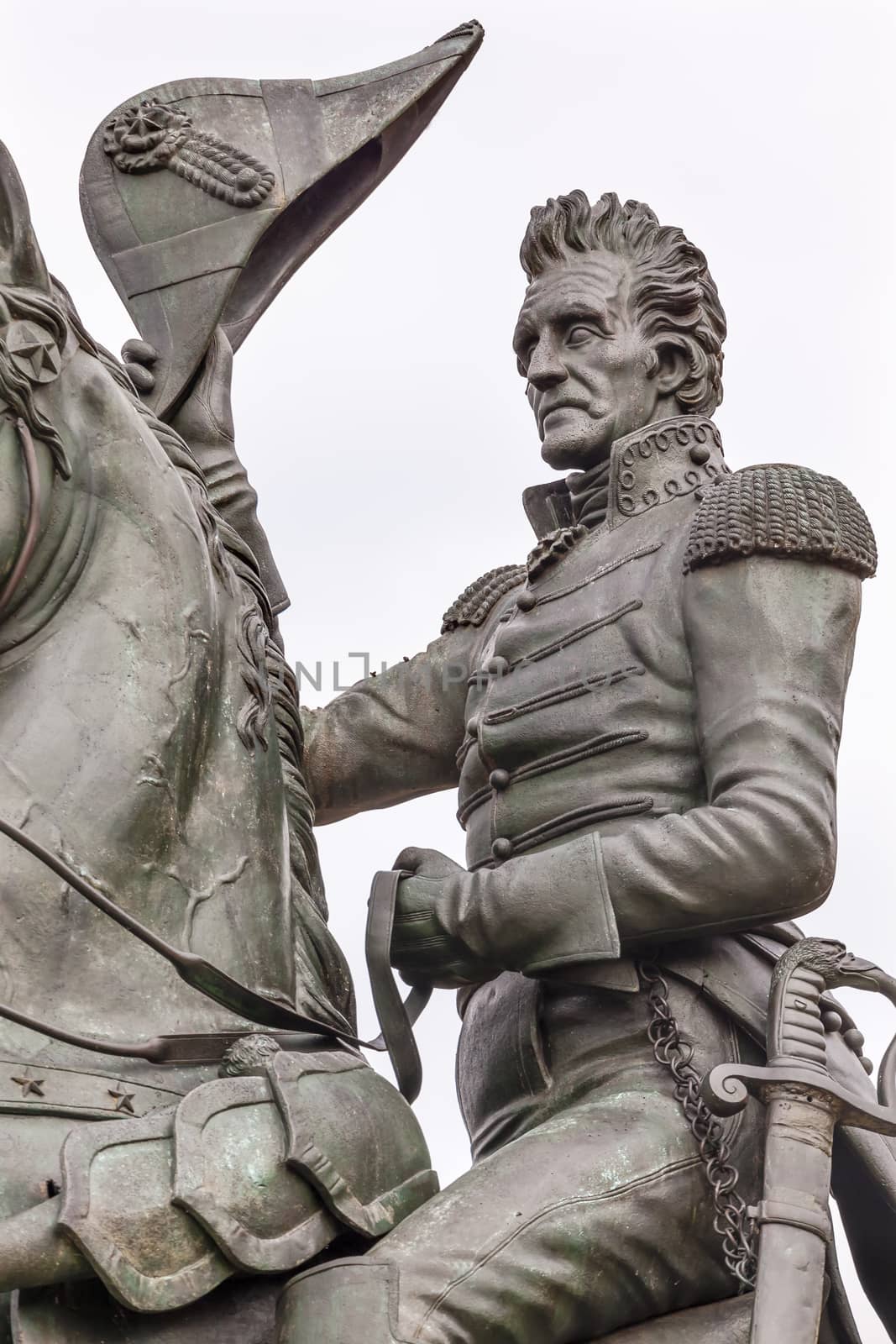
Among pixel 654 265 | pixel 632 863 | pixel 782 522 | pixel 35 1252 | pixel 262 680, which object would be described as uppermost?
pixel 654 265

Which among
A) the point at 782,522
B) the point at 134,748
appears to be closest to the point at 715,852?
the point at 782,522

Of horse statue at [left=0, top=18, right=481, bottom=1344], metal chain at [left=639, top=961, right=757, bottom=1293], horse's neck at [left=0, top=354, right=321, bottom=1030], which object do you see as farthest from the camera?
metal chain at [left=639, top=961, right=757, bottom=1293]

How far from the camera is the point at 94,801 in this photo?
471 cm

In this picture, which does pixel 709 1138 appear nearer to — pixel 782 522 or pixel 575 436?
Answer: pixel 782 522

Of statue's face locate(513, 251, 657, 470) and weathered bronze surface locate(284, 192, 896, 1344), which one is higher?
statue's face locate(513, 251, 657, 470)

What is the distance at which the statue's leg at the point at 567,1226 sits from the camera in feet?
15.7

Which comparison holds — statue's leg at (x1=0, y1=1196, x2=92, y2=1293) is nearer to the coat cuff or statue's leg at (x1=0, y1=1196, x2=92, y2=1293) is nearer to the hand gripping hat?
the coat cuff

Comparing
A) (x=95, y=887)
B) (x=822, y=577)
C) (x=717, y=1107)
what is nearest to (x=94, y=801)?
(x=95, y=887)

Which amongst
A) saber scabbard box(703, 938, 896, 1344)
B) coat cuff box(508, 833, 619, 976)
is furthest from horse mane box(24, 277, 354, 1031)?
saber scabbard box(703, 938, 896, 1344)

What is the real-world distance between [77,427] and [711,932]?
172cm

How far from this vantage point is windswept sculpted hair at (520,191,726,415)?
6.55 m

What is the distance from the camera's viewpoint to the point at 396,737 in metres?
6.85

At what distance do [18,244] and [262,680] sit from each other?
0.94 m

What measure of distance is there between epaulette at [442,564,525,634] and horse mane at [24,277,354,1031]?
1246 mm
